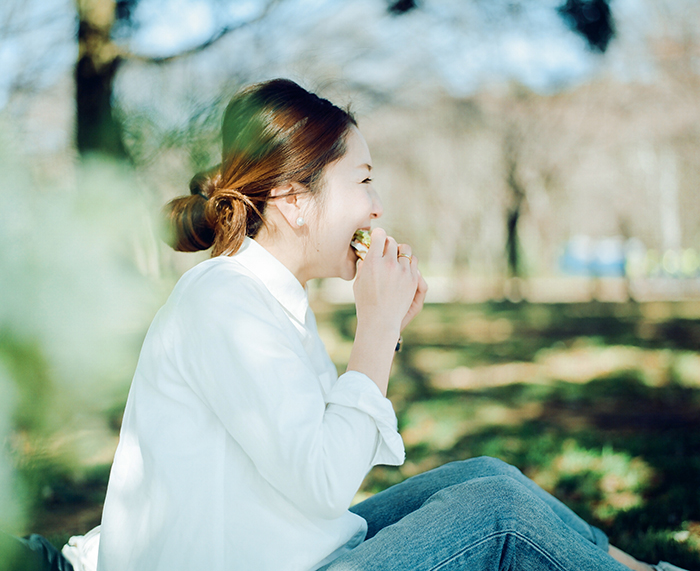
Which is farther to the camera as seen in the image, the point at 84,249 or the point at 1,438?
the point at 84,249

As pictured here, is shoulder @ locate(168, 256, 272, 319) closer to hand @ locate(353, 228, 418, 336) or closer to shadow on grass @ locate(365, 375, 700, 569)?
hand @ locate(353, 228, 418, 336)

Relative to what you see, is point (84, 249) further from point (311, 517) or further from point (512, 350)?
point (512, 350)

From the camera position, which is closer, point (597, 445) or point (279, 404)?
point (279, 404)

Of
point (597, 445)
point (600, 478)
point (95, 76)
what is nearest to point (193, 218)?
point (95, 76)

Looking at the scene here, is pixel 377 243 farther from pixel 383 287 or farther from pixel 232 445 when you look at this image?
pixel 232 445

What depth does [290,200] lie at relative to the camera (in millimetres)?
1593

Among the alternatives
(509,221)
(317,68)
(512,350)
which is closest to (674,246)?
(509,221)

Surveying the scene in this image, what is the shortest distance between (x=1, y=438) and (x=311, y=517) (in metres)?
1.56

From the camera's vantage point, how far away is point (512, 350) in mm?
7418

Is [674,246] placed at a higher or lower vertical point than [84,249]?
lower

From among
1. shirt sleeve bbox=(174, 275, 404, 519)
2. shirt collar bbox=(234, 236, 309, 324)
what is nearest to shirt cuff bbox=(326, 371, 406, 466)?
shirt sleeve bbox=(174, 275, 404, 519)

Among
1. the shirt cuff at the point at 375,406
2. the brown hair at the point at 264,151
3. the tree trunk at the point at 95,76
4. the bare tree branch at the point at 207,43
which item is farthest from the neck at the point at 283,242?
the bare tree branch at the point at 207,43

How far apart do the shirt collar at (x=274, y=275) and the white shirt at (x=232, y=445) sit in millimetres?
177

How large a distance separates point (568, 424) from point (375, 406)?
3374mm
